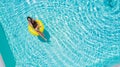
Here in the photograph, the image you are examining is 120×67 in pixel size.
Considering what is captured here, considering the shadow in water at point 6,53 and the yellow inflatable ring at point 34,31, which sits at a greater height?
the yellow inflatable ring at point 34,31

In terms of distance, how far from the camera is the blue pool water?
4211 millimetres

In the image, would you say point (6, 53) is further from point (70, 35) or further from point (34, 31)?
point (70, 35)

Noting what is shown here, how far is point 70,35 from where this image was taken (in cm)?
431

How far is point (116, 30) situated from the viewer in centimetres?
423

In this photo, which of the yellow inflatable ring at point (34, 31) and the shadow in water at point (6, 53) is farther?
the shadow in water at point (6, 53)

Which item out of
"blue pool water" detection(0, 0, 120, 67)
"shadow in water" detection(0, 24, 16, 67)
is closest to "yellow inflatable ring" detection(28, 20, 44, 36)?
"blue pool water" detection(0, 0, 120, 67)

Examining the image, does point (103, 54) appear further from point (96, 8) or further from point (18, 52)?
point (18, 52)

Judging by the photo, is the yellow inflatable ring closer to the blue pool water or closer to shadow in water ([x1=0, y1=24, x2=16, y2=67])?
the blue pool water

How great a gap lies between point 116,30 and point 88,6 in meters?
0.62

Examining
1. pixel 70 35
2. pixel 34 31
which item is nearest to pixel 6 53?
pixel 34 31

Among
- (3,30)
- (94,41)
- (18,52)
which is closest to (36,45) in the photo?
(18,52)

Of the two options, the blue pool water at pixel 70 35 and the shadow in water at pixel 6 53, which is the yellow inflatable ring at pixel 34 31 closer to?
the blue pool water at pixel 70 35

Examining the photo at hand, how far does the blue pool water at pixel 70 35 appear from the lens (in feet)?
13.8

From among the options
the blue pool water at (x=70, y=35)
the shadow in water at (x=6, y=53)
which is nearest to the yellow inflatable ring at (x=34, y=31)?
the blue pool water at (x=70, y=35)
